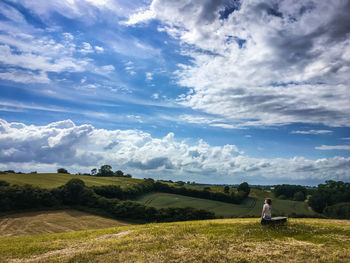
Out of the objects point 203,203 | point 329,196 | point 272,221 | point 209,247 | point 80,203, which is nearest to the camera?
point 209,247

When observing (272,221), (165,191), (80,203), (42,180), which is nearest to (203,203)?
(165,191)

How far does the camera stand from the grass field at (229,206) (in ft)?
347

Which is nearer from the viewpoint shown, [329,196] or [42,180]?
[42,180]

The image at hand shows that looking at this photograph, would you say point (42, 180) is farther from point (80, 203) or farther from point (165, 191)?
point (165, 191)

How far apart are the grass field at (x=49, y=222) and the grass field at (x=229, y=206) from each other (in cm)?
3429

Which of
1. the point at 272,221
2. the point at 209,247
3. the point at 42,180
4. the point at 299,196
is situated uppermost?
the point at 272,221

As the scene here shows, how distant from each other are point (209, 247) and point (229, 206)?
108745 millimetres

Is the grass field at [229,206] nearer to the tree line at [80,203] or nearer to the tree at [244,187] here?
the tree at [244,187]

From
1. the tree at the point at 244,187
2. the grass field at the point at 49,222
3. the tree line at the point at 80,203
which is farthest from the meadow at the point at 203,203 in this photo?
the grass field at the point at 49,222

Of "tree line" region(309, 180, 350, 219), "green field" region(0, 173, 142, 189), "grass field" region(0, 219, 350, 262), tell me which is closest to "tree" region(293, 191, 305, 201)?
"tree line" region(309, 180, 350, 219)

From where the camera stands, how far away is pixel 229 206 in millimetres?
121312

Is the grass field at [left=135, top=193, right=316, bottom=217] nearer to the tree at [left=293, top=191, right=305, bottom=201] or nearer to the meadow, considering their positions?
the meadow

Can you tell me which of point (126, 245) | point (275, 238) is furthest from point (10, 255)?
point (275, 238)

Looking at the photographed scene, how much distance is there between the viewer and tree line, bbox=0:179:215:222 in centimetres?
8711
